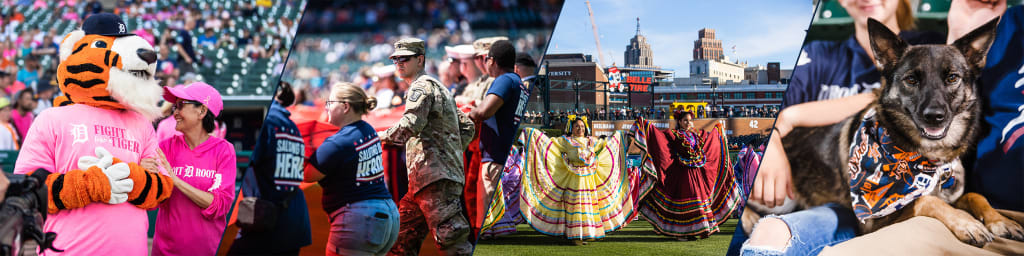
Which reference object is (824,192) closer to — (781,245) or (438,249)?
(781,245)

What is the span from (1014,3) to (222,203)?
7.59 feet

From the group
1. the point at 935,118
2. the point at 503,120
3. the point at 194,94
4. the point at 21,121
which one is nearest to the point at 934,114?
the point at 935,118

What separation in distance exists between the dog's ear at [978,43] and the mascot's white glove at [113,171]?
2.26 meters

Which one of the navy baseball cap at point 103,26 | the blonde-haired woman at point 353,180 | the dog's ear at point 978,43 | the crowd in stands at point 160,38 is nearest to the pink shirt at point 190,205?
the navy baseball cap at point 103,26

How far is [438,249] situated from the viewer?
2.08 meters

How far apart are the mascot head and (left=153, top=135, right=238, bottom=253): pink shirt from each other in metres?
0.16

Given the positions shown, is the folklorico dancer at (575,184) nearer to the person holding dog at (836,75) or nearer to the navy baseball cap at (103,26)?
the person holding dog at (836,75)

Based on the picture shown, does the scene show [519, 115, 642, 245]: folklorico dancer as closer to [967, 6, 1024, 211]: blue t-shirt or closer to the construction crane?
the construction crane

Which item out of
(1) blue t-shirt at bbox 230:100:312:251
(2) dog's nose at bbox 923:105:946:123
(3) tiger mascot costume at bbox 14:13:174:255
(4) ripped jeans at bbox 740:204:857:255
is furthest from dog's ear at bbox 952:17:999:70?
(3) tiger mascot costume at bbox 14:13:174:255

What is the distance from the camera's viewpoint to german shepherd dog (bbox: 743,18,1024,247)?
183 cm

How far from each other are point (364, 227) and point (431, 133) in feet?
1.05

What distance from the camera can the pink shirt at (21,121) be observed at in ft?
18.1

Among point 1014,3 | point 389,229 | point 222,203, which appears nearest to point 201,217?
point 222,203

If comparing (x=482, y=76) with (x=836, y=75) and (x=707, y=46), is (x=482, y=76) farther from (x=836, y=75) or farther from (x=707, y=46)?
(x=707, y=46)
